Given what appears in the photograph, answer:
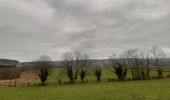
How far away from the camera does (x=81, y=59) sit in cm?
8588

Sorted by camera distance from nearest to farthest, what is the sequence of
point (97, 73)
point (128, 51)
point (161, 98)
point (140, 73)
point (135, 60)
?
point (161, 98) → point (97, 73) → point (140, 73) → point (135, 60) → point (128, 51)

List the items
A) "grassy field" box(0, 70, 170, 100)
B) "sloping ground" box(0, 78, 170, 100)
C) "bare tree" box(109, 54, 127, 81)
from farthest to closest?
1. "bare tree" box(109, 54, 127, 81)
2. "grassy field" box(0, 70, 170, 100)
3. "sloping ground" box(0, 78, 170, 100)

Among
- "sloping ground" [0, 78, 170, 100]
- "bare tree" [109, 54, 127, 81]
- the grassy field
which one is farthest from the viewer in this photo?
"bare tree" [109, 54, 127, 81]

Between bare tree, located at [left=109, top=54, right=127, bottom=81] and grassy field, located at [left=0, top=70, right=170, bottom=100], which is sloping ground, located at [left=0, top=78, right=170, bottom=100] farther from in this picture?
bare tree, located at [left=109, top=54, right=127, bottom=81]

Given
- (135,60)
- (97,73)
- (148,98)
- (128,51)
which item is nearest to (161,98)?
(148,98)

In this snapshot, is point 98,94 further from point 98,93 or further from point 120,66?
point 120,66

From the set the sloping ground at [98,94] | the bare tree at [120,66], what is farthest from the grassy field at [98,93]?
the bare tree at [120,66]

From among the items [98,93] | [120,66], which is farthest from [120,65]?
A: [98,93]

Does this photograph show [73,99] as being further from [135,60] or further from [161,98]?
[135,60]

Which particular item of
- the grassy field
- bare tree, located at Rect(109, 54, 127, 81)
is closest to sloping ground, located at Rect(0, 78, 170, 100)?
the grassy field

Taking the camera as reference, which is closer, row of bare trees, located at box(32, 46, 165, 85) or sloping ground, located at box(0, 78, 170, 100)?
sloping ground, located at box(0, 78, 170, 100)

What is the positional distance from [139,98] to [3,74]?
82907 millimetres

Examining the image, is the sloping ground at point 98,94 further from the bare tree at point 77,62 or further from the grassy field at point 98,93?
the bare tree at point 77,62

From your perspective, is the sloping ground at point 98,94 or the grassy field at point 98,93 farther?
the grassy field at point 98,93
